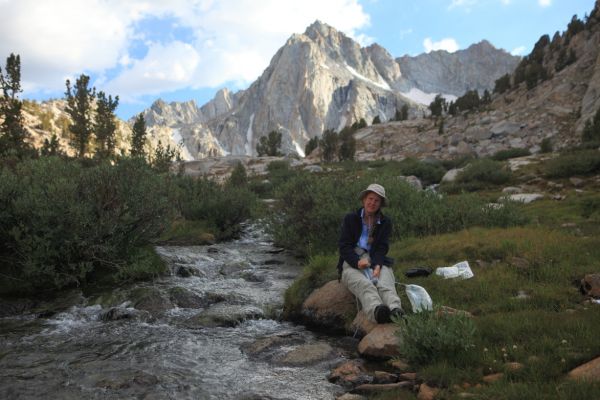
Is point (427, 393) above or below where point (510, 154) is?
below

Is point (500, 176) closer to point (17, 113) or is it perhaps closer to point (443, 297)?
point (443, 297)

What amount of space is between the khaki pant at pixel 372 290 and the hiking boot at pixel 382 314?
139 millimetres

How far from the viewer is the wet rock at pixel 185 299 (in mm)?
9688

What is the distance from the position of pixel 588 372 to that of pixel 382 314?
111 inches

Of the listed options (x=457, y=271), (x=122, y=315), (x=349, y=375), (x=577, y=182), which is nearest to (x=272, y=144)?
(x=577, y=182)

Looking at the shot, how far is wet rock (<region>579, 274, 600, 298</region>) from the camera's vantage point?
6742mm

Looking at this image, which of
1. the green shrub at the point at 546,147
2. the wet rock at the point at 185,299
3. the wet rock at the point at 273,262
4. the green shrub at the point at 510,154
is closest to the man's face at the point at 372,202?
the wet rock at the point at 185,299

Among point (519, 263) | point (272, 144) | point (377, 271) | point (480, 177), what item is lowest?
point (519, 263)

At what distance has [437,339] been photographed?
5250 millimetres

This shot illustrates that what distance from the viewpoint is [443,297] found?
Answer: 7.44 metres

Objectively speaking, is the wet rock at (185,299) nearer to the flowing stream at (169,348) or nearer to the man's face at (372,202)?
the flowing stream at (169,348)

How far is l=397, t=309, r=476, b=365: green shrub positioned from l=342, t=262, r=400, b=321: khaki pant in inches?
45.9

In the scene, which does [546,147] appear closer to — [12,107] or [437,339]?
[437,339]

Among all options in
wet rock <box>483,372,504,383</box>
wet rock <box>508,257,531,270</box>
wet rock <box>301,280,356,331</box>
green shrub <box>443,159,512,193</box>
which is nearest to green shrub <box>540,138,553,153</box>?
green shrub <box>443,159,512,193</box>
